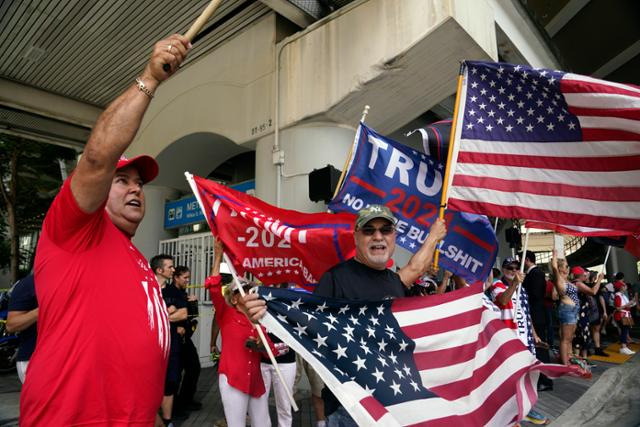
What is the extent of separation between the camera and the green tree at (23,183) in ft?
55.7

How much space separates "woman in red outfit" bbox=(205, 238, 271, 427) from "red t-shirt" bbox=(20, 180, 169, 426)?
2094mm

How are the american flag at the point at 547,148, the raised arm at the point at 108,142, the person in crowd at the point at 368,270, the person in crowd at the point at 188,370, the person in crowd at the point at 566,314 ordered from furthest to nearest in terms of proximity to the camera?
1. the person in crowd at the point at 566,314
2. the person in crowd at the point at 188,370
3. the american flag at the point at 547,148
4. the person in crowd at the point at 368,270
5. the raised arm at the point at 108,142

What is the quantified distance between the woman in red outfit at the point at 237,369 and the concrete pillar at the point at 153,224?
7.91 m

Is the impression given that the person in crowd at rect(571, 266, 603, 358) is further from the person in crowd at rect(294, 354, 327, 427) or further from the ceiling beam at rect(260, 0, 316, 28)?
the ceiling beam at rect(260, 0, 316, 28)

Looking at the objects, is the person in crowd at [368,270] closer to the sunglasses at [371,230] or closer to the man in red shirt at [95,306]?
the sunglasses at [371,230]

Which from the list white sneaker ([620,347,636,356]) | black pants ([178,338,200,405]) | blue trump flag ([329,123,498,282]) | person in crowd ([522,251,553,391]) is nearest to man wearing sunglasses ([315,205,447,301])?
blue trump flag ([329,123,498,282])

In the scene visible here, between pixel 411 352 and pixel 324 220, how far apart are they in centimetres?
174

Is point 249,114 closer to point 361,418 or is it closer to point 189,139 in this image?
point 189,139

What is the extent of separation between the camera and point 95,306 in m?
1.68

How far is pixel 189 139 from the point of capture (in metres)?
10.1

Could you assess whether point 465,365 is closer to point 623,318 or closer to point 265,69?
point 265,69

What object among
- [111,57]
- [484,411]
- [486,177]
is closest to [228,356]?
[484,411]

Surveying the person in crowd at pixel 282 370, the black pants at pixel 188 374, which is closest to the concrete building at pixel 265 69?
the black pants at pixel 188 374

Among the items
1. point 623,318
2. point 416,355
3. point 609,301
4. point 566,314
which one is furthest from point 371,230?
point 609,301
